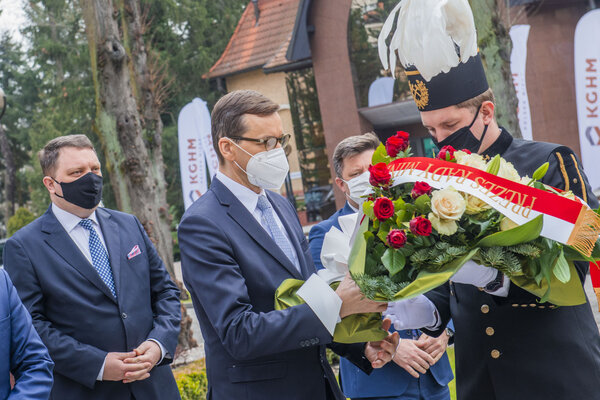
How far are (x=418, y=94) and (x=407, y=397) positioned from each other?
165 cm

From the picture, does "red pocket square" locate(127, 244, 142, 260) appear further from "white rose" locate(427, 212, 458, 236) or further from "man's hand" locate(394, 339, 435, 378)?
"white rose" locate(427, 212, 458, 236)

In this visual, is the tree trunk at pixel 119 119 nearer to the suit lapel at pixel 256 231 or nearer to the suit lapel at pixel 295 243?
the suit lapel at pixel 295 243

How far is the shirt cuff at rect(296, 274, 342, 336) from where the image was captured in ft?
8.11

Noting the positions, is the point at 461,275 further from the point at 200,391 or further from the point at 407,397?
the point at 200,391

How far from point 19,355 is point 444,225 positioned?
188cm

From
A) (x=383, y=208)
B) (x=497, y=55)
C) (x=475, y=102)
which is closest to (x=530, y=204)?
(x=383, y=208)

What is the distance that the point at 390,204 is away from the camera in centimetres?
220

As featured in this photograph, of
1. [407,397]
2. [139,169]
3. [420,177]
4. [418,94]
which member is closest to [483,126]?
[418,94]

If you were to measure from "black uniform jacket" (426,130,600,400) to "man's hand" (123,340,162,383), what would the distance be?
188 cm

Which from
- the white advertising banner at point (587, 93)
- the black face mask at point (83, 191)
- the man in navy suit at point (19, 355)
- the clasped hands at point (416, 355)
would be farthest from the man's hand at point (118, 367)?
the white advertising banner at point (587, 93)

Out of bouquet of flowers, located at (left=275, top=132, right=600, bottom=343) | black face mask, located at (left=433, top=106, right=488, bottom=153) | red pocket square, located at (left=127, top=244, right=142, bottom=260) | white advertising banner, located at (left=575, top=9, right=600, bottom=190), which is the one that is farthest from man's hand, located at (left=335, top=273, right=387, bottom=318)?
white advertising banner, located at (left=575, top=9, right=600, bottom=190)

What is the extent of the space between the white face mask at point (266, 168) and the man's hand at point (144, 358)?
1.44 m

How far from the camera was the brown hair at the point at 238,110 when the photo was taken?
9.52 feet

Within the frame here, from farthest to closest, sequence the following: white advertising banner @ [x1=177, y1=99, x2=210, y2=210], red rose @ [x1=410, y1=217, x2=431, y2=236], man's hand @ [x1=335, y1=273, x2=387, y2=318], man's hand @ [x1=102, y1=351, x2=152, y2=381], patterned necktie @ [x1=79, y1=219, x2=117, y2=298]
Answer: white advertising banner @ [x1=177, y1=99, x2=210, y2=210] → patterned necktie @ [x1=79, y1=219, x2=117, y2=298] → man's hand @ [x1=102, y1=351, x2=152, y2=381] → man's hand @ [x1=335, y1=273, x2=387, y2=318] → red rose @ [x1=410, y1=217, x2=431, y2=236]
